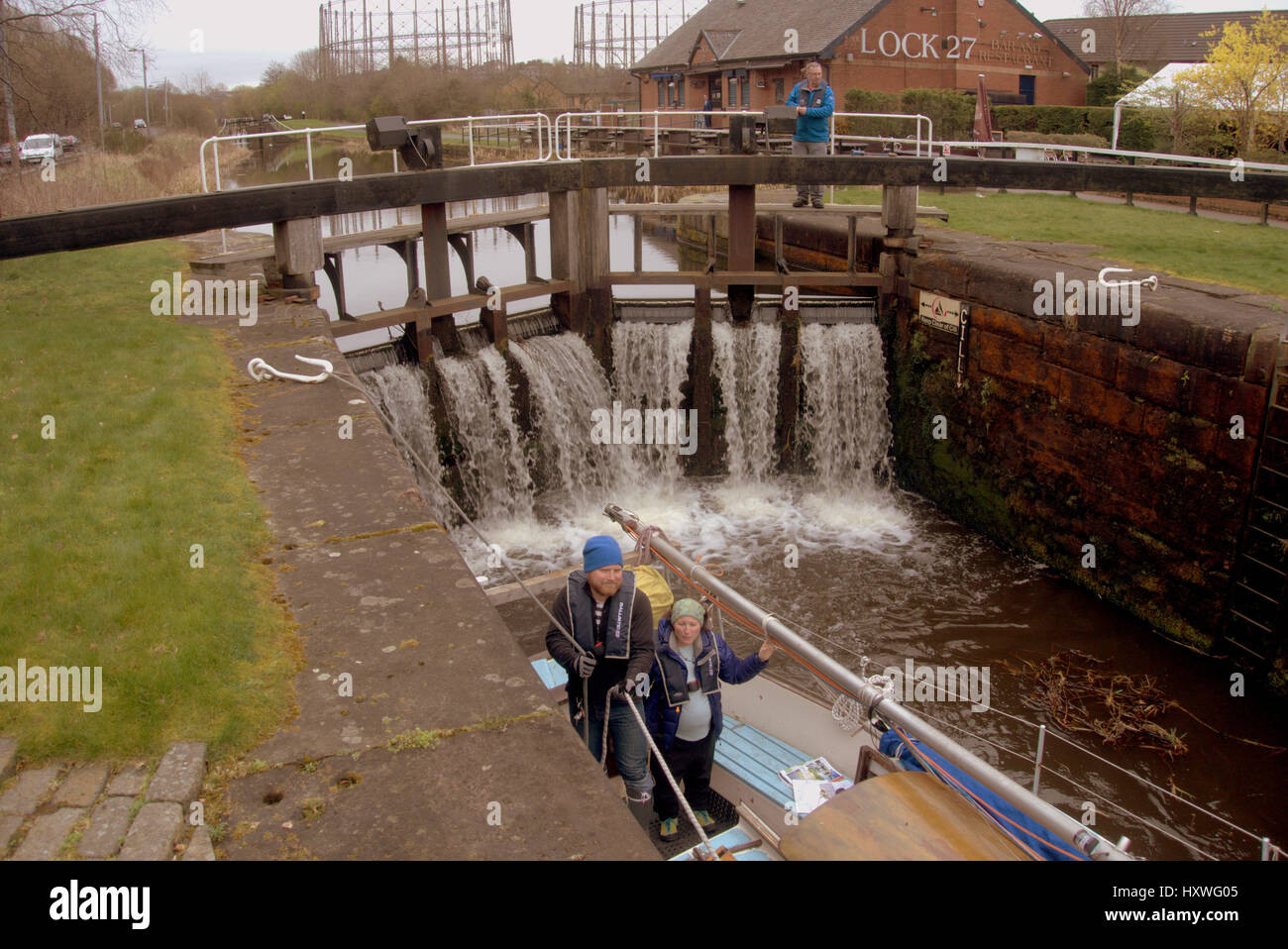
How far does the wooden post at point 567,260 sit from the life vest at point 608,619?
985 centimetres

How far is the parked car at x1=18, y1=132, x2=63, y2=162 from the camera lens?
33.2 metres

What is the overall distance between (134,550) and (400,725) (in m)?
2.32

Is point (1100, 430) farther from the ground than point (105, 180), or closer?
closer

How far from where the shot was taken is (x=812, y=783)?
6328 millimetres

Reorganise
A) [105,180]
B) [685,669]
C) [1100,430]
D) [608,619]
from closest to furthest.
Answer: [608,619]
[685,669]
[1100,430]
[105,180]

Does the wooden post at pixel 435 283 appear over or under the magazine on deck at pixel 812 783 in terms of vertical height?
over

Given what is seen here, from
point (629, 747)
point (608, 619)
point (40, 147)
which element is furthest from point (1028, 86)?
point (608, 619)

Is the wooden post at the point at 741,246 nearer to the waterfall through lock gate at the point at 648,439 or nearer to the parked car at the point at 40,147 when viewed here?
the waterfall through lock gate at the point at 648,439

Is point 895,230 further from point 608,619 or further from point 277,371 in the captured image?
point 608,619

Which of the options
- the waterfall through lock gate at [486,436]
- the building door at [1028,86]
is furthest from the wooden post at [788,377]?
the building door at [1028,86]

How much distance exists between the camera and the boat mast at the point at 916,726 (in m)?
3.86

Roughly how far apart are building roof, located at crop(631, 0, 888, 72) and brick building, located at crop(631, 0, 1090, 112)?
70mm

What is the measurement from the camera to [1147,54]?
151 feet

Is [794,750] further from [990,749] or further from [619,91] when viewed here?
[619,91]
